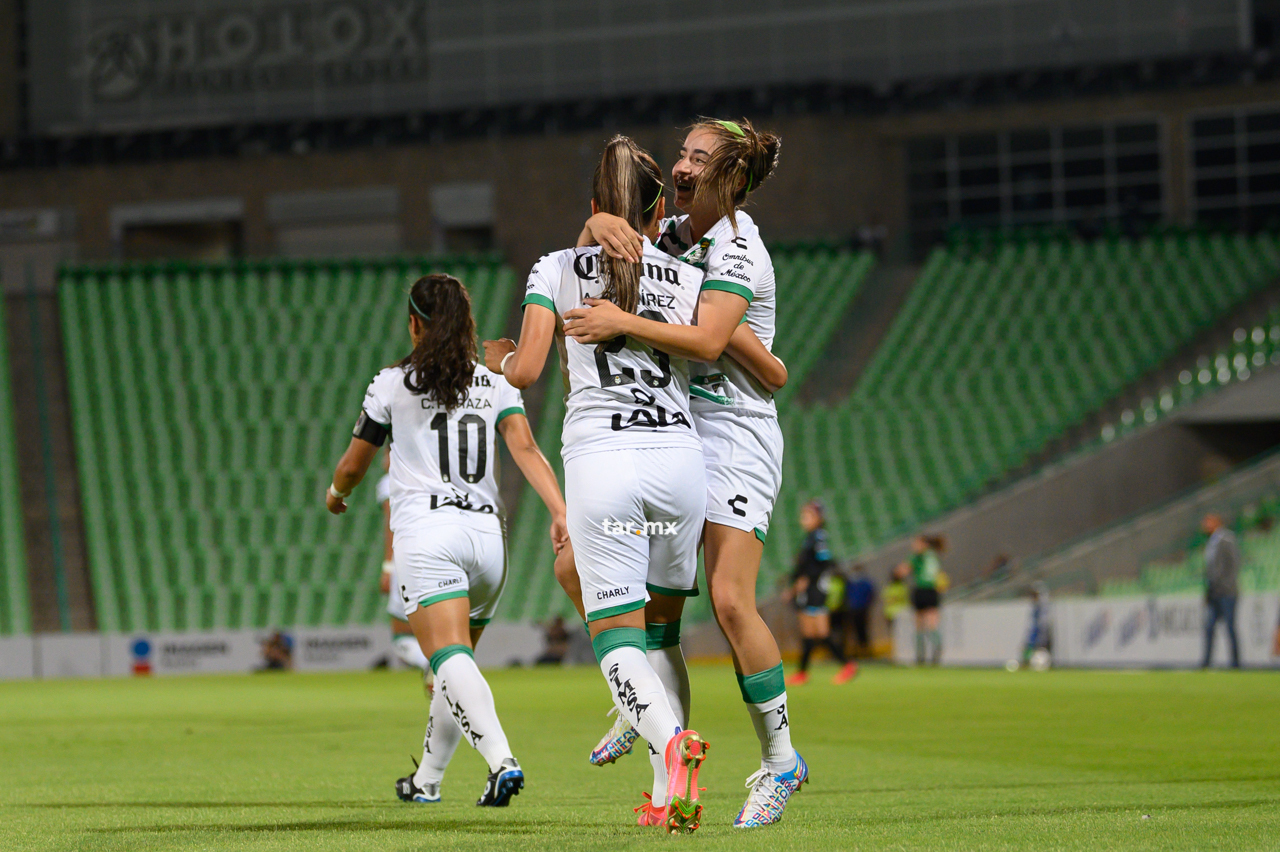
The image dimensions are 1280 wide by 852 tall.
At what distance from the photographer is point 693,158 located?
5.70 meters

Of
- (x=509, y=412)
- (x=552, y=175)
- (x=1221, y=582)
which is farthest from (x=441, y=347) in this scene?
(x=552, y=175)

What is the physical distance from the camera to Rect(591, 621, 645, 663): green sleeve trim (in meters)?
5.36

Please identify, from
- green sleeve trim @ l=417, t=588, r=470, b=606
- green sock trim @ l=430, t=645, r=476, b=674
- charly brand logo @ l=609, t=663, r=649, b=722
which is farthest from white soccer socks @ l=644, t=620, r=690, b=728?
green sleeve trim @ l=417, t=588, r=470, b=606

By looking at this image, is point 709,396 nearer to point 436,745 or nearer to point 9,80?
point 436,745

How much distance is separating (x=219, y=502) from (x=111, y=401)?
374cm

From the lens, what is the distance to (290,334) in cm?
3244

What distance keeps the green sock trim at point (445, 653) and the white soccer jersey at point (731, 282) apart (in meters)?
1.57

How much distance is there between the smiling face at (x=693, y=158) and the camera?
5684 mm

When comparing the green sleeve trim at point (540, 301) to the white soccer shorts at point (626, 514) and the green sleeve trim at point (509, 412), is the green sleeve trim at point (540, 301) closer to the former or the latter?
the white soccer shorts at point (626, 514)

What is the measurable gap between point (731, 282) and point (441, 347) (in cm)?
178

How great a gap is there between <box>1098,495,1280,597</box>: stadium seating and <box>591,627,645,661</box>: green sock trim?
17.3m

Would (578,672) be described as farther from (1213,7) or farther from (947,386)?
(1213,7)

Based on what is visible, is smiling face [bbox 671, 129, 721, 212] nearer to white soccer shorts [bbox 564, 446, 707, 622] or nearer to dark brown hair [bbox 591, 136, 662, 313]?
dark brown hair [bbox 591, 136, 662, 313]

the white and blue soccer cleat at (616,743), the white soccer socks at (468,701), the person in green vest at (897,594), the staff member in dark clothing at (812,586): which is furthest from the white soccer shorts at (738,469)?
the person in green vest at (897,594)
